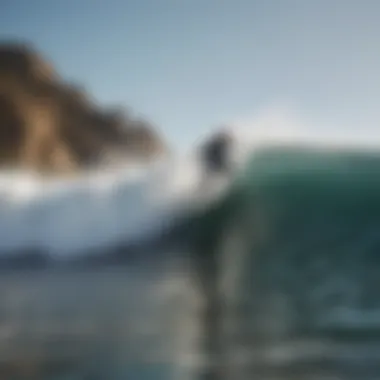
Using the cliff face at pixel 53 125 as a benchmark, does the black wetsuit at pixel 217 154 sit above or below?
below

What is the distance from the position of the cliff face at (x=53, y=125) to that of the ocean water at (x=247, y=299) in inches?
8.4

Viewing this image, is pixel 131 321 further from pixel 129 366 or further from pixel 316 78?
pixel 316 78

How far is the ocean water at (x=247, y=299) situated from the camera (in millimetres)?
1581

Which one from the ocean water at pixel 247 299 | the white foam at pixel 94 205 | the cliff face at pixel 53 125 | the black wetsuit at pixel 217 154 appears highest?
the cliff face at pixel 53 125

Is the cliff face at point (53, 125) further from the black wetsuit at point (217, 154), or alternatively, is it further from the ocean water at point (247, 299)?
the ocean water at point (247, 299)

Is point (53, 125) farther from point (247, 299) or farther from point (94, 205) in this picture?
point (247, 299)

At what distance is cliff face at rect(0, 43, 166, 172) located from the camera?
5.32ft

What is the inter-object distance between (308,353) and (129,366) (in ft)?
1.19

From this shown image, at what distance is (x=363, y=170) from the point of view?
1.60 metres

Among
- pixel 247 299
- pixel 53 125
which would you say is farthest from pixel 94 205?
pixel 247 299

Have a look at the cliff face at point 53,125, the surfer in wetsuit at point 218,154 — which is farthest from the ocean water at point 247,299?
the cliff face at point 53,125

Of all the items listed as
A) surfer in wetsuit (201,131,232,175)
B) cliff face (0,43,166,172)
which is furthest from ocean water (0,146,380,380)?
cliff face (0,43,166,172)

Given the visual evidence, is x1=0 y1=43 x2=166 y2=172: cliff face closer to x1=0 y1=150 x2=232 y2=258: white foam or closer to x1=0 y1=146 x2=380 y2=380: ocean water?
x1=0 y1=150 x2=232 y2=258: white foam

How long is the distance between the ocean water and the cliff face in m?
0.21
